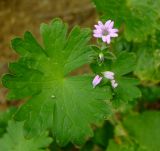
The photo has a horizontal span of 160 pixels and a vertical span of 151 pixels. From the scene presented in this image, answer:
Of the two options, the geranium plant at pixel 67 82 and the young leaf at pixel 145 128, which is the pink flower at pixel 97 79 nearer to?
the geranium plant at pixel 67 82

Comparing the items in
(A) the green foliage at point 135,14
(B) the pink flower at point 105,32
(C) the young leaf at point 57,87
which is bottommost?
(C) the young leaf at point 57,87

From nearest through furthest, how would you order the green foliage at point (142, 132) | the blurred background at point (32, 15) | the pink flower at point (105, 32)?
the pink flower at point (105, 32) < the green foliage at point (142, 132) < the blurred background at point (32, 15)

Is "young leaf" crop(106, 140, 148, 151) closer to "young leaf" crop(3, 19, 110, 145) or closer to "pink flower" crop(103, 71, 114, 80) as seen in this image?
"young leaf" crop(3, 19, 110, 145)

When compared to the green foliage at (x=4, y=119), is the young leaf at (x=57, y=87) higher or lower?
higher

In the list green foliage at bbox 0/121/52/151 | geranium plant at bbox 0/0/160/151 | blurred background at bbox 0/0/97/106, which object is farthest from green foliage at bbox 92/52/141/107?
blurred background at bbox 0/0/97/106

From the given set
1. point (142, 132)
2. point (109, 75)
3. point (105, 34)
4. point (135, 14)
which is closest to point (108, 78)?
point (109, 75)

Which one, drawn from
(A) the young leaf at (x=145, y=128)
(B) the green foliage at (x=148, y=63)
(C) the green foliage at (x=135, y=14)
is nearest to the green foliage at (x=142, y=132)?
(A) the young leaf at (x=145, y=128)

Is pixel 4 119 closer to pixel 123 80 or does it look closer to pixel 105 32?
pixel 123 80
